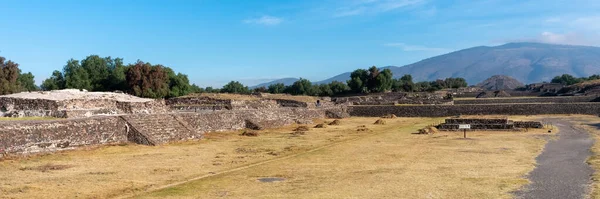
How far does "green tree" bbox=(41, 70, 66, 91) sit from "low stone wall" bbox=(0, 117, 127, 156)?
49692mm

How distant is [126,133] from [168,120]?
3508mm

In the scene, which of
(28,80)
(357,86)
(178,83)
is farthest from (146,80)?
(357,86)

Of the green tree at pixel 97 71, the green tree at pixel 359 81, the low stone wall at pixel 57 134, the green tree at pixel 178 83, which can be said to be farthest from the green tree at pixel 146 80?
the low stone wall at pixel 57 134

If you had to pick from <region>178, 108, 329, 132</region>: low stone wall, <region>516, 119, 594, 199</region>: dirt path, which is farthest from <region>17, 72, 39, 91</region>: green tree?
<region>516, 119, 594, 199</region>: dirt path

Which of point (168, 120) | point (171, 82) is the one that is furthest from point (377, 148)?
point (171, 82)

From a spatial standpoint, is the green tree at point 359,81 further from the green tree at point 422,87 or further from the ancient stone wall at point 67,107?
the ancient stone wall at point 67,107

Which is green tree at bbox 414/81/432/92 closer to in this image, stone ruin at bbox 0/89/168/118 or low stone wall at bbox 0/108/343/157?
low stone wall at bbox 0/108/343/157

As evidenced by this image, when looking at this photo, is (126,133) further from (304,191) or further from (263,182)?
(304,191)

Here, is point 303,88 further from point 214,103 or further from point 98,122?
point 98,122

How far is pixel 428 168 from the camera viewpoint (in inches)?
633

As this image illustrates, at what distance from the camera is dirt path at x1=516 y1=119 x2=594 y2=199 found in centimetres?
1198

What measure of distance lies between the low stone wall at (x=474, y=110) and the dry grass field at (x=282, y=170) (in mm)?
24489

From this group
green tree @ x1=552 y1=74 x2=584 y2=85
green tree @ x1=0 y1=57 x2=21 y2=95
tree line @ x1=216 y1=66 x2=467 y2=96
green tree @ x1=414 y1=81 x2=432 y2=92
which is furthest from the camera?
green tree @ x1=552 y1=74 x2=584 y2=85

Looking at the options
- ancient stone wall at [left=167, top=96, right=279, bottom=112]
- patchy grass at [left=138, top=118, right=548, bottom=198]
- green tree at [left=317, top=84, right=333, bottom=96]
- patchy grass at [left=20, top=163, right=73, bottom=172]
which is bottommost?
patchy grass at [left=138, top=118, right=548, bottom=198]
